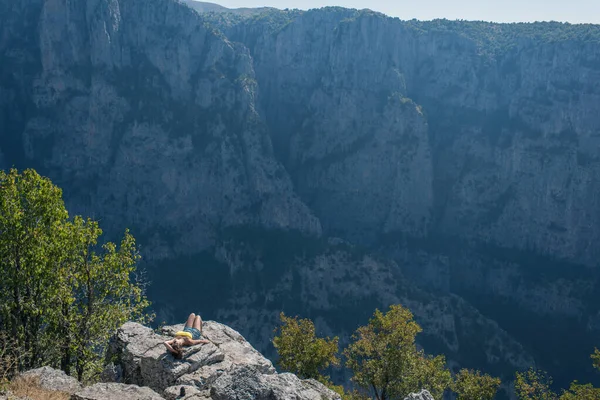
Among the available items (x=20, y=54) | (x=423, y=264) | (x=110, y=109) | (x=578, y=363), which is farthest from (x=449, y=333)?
(x=20, y=54)

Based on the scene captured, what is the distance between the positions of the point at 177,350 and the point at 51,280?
950cm

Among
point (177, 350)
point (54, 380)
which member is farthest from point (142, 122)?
point (54, 380)

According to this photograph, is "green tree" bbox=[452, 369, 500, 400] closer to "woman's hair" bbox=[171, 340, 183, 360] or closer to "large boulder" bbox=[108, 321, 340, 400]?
"large boulder" bbox=[108, 321, 340, 400]

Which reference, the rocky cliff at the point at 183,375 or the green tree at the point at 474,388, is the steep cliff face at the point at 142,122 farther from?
the rocky cliff at the point at 183,375

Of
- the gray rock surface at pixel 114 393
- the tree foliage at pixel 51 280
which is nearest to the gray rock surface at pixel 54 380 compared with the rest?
the gray rock surface at pixel 114 393

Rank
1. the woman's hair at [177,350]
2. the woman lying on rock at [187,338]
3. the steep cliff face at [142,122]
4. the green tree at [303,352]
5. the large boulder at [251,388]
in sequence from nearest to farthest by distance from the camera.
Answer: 1. the large boulder at [251,388]
2. the woman's hair at [177,350]
3. the woman lying on rock at [187,338]
4. the green tree at [303,352]
5. the steep cliff face at [142,122]

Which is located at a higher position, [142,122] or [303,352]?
[142,122]

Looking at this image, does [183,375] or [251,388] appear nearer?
[251,388]

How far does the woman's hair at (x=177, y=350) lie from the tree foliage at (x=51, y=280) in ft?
19.9

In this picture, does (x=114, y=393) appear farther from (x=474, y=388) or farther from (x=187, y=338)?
(x=474, y=388)

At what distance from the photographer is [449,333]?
137 meters

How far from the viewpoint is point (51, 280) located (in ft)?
92.3

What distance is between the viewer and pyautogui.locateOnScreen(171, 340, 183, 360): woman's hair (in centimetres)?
2581

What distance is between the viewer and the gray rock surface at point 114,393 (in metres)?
19.8
